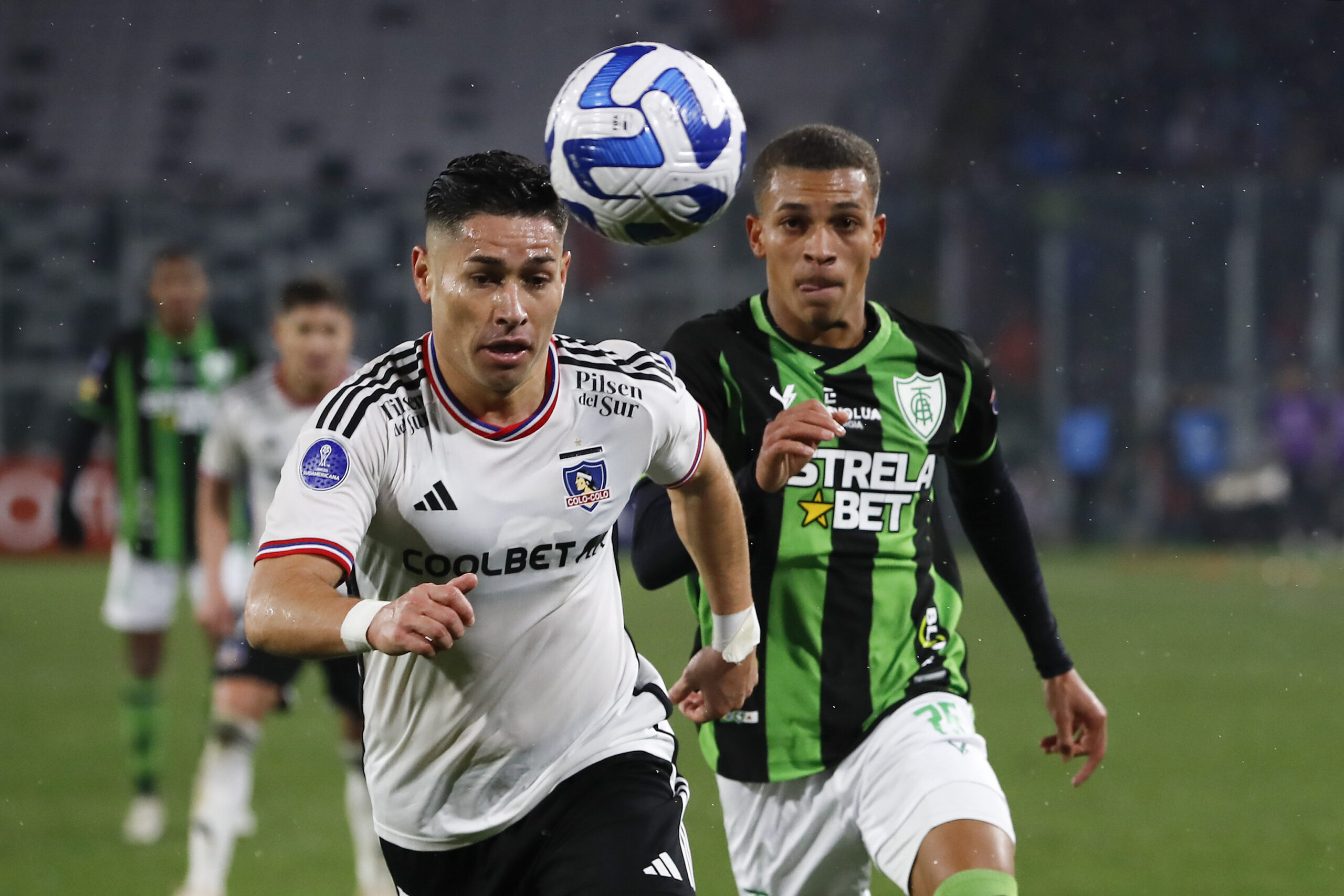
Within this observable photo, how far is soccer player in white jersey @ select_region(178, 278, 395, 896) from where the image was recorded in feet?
18.4

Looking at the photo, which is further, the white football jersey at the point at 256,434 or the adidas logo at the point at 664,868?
the white football jersey at the point at 256,434

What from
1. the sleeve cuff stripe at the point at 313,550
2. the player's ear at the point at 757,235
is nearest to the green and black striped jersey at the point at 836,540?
the player's ear at the point at 757,235

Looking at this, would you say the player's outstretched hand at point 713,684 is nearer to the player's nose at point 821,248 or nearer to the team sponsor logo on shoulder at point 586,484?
the team sponsor logo on shoulder at point 586,484

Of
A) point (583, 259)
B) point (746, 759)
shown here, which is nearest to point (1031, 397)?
point (583, 259)

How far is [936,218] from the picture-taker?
22734mm

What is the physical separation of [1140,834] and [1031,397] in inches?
609

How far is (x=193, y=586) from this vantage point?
8328mm

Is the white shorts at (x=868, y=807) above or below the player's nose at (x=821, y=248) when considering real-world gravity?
below

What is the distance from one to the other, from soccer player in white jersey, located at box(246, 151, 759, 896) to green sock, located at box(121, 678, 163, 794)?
432 cm

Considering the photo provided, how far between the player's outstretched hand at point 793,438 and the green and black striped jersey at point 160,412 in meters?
5.10

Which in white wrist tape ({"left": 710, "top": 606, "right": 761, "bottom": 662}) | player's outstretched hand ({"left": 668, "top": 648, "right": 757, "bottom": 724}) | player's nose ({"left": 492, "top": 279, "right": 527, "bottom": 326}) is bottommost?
player's outstretched hand ({"left": 668, "top": 648, "right": 757, "bottom": 724})

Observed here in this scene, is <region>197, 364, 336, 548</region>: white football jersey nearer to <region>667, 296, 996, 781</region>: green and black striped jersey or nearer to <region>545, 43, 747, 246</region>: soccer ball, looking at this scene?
<region>667, 296, 996, 781</region>: green and black striped jersey

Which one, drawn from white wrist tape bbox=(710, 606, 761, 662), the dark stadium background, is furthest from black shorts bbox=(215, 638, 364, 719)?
the dark stadium background

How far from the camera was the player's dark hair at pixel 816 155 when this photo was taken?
3.98 meters
